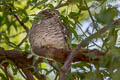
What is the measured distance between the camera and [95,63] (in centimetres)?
154

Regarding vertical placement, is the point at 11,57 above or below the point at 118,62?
below

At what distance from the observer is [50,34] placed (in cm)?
268

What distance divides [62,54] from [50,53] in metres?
0.11

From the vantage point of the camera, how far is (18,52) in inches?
86.7

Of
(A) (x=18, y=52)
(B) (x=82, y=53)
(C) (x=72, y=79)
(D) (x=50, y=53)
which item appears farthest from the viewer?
(A) (x=18, y=52)

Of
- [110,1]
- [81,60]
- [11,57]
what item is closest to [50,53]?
[81,60]

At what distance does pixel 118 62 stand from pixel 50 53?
71 centimetres

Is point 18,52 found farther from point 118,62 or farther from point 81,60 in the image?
point 118,62

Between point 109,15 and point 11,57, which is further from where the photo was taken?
point 11,57

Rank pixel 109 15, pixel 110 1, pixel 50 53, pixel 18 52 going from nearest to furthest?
1. pixel 109 15
2. pixel 110 1
3. pixel 50 53
4. pixel 18 52

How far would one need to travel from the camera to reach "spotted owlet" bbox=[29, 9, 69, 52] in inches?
105

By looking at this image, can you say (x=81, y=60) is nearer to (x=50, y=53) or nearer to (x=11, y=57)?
(x=50, y=53)

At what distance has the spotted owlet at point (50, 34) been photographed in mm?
2668

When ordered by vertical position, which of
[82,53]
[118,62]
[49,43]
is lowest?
[49,43]
